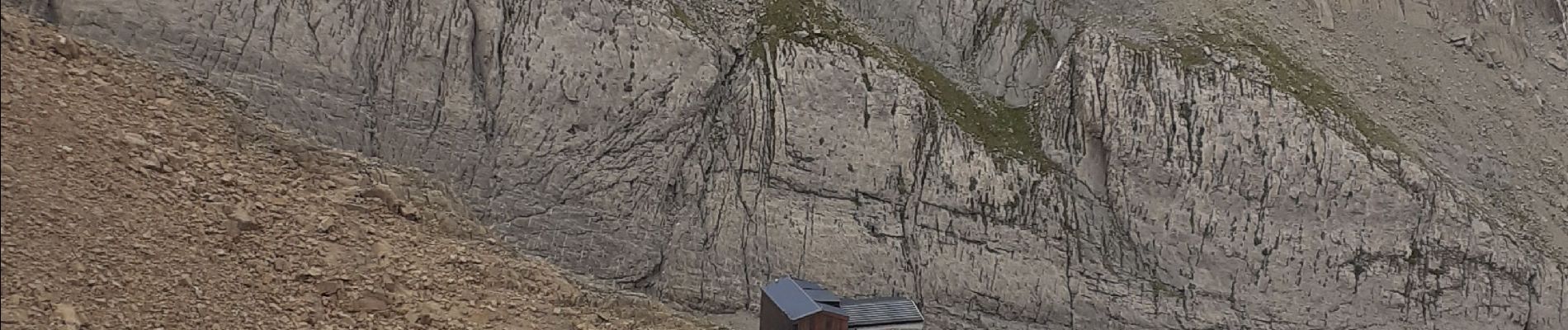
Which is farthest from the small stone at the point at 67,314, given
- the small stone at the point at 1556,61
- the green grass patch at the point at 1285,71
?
the small stone at the point at 1556,61

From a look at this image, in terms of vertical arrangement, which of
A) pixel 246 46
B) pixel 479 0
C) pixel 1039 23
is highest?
pixel 1039 23

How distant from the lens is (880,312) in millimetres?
11758

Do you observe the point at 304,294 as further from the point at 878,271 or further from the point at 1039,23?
the point at 1039,23

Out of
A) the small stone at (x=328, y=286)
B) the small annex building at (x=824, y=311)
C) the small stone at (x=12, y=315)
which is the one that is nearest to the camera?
the small stone at (x=12, y=315)

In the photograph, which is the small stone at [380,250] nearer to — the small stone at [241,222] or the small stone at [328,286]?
the small stone at [328,286]

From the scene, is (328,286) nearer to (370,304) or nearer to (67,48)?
(370,304)

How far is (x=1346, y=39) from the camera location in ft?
56.1

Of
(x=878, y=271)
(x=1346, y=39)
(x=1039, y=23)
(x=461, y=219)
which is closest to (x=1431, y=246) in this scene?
(x=1346, y=39)

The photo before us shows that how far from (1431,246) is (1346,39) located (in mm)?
3365

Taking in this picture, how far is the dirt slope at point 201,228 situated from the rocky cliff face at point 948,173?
0.89 metres

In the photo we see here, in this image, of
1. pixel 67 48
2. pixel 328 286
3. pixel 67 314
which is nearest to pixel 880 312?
pixel 328 286

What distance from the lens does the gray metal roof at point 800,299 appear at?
11125 millimetres

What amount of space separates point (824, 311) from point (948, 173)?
4.99 m

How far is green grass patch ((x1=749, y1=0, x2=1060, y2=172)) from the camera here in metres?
15.5
